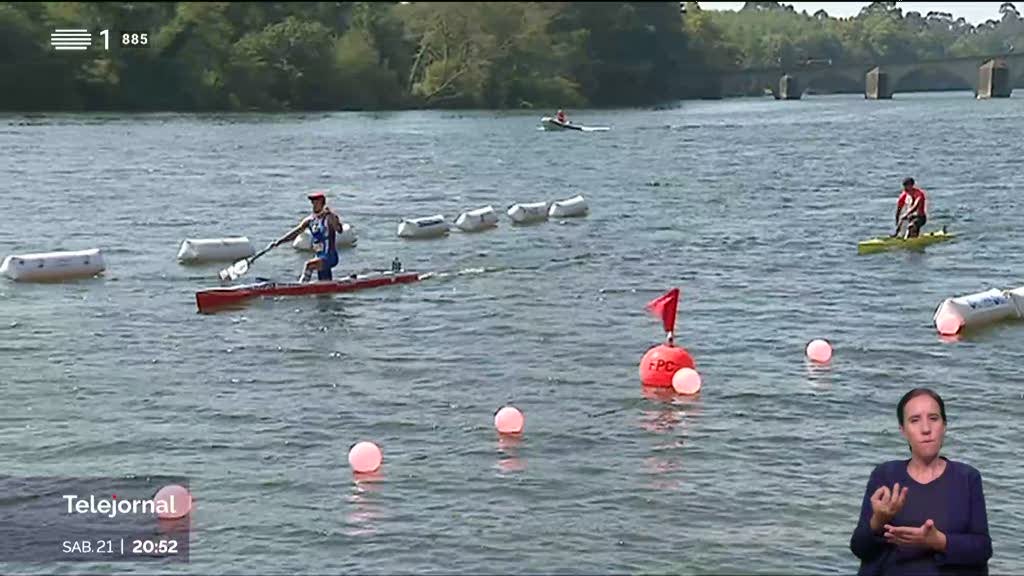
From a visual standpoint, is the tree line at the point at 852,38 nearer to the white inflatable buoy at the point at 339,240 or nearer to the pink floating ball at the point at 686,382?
the white inflatable buoy at the point at 339,240

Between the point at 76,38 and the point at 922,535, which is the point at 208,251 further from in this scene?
the point at 922,535

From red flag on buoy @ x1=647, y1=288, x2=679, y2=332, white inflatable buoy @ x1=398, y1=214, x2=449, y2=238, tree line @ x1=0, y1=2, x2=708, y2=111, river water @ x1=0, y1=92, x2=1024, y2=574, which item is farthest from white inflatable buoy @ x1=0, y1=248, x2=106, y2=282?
red flag on buoy @ x1=647, y1=288, x2=679, y2=332

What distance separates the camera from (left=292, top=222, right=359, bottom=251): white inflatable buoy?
1284 inches

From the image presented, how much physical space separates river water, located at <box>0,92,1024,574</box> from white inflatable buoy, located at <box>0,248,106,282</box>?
2.77 feet

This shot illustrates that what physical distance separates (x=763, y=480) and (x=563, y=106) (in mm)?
66119

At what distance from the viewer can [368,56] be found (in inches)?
1853

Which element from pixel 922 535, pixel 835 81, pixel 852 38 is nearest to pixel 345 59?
pixel 922 535

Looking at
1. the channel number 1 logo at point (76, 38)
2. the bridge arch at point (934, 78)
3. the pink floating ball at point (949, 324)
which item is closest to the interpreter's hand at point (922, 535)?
the pink floating ball at point (949, 324)

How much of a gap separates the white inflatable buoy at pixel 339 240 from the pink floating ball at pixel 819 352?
15.2m

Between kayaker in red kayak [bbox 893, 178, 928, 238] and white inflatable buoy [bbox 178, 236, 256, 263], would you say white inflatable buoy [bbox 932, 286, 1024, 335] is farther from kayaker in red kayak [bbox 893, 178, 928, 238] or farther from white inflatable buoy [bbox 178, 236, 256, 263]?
white inflatable buoy [bbox 178, 236, 256, 263]

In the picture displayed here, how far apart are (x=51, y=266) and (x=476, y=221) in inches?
497

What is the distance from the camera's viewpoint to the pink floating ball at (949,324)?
2155cm

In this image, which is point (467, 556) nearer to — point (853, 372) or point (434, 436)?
point (434, 436)

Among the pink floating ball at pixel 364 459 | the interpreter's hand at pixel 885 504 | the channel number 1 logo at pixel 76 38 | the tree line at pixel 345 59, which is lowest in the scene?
the pink floating ball at pixel 364 459
